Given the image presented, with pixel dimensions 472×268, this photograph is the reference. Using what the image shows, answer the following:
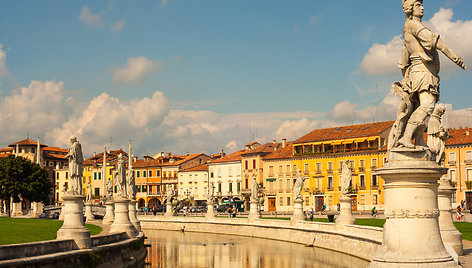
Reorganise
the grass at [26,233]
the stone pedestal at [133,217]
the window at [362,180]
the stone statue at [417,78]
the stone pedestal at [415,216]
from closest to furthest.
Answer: the stone pedestal at [415,216]
the stone statue at [417,78]
the grass at [26,233]
the stone pedestal at [133,217]
the window at [362,180]

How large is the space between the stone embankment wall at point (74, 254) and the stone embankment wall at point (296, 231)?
33.4 ft

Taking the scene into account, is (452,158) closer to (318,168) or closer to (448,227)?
(318,168)

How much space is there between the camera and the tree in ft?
205

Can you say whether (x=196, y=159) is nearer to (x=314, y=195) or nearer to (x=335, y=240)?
(x=314, y=195)

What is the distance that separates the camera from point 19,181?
6331 centimetres

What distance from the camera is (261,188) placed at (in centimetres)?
9050

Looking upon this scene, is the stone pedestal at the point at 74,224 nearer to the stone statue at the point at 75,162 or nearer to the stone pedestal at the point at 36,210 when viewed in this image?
the stone statue at the point at 75,162

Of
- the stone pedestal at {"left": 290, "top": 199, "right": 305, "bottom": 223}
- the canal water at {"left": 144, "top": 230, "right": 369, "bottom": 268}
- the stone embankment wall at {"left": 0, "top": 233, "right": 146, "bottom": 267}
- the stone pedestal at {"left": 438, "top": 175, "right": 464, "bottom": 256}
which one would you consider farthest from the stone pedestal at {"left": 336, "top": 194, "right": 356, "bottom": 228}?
the stone pedestal at {"left": 438, "top": 175, "right": 464, "bottom": 256}

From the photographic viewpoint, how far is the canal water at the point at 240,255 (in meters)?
28.3

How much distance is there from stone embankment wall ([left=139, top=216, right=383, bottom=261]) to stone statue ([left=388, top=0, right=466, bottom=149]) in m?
14.7

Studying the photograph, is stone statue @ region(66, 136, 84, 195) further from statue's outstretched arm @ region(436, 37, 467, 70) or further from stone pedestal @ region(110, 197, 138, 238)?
statue's outstretched arm @ region(436, 37, 467, 70)

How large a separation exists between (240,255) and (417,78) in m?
25.4

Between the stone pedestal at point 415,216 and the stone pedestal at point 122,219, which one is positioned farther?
the stone pedestal at point 122,219

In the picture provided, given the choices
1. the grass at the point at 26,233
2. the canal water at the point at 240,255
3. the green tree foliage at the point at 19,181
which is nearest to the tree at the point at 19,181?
the green tree foliage at the point at 19,181
